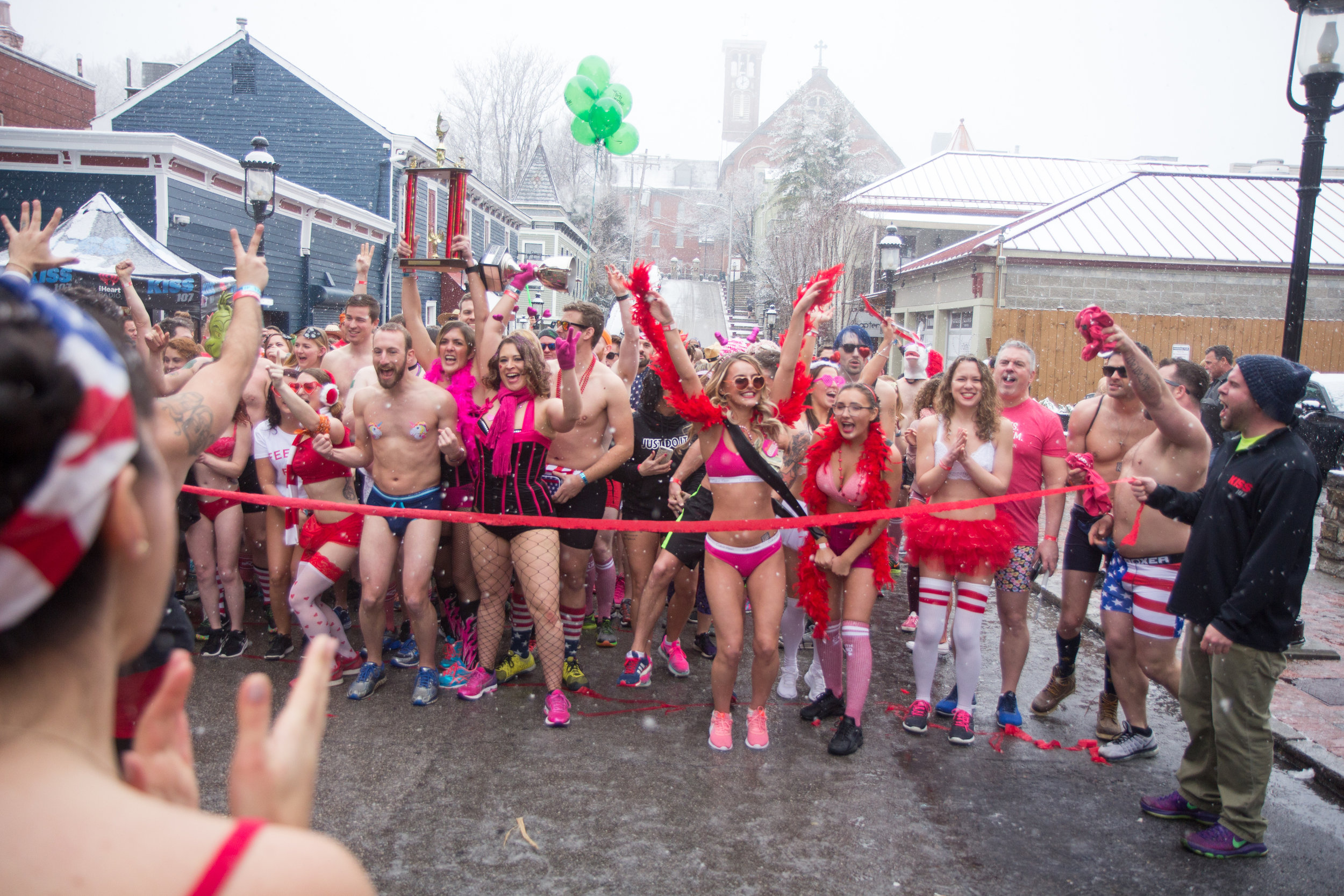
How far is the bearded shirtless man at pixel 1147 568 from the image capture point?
417cm

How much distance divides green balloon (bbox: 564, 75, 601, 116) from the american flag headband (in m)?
9.54

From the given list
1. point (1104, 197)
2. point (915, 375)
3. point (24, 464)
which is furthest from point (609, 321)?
point (24, 464)

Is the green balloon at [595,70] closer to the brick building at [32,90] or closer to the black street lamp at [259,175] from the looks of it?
the black street lamp at [259,175]

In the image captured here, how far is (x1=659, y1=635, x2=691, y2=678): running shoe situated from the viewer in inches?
220

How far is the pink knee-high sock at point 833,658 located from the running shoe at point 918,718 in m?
0.43

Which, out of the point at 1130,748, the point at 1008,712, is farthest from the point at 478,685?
the point at 1130,748

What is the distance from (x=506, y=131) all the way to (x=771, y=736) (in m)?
34.5

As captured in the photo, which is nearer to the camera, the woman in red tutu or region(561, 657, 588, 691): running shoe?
the woman in red tutu

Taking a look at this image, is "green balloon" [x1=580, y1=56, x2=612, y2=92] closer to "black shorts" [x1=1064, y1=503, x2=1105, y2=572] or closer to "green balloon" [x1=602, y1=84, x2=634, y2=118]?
"green balloon" [x1=602, y1=84, x2=634, y2=118]

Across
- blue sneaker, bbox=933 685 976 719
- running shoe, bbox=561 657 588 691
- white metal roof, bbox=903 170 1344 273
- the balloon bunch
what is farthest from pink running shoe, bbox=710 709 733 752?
white metal roof, bbox=903 170 1344 273

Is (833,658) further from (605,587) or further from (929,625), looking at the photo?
(605,587)

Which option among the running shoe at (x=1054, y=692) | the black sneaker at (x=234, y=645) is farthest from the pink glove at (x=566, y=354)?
the running shoe at (x=1054, y=692)

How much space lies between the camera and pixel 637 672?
5410mm

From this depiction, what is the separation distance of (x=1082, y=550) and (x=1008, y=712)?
1037 millimetres
